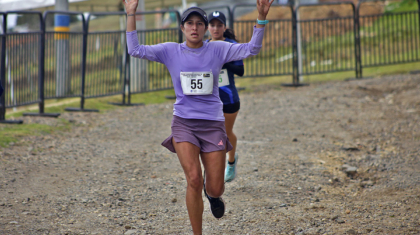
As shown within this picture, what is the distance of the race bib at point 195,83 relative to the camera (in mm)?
3824

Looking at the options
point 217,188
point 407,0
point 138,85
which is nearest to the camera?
point 217,188

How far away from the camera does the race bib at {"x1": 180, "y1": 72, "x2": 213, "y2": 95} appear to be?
3.82 meters

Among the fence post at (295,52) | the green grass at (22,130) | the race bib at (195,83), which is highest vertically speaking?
the fence post at (295,52)

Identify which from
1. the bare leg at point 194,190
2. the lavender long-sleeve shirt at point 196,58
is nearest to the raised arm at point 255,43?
the lavender long-sleeve shirt at point 196,58

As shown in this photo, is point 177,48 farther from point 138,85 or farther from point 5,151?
point 138,85

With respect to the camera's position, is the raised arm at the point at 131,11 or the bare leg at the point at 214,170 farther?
the bare leg at the point at 214,170

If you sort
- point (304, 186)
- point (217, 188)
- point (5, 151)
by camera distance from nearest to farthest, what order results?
point (217, 188), point (304, 186), point (5, 151)

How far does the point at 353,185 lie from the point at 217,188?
242 centimetres

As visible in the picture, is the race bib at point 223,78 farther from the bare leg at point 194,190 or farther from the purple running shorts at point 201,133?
the bare leg at point 194,190

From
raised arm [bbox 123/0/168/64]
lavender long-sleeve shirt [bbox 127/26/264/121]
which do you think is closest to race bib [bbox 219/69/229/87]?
lavender long-sleeve shirt [bbox 127/26/264/121]

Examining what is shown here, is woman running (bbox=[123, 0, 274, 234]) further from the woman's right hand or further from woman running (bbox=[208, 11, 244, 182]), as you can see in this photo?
woman running (bbox=[208, 11, 244, 182])

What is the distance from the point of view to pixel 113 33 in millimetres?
11000

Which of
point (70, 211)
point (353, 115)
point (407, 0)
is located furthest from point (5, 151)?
point (407, 0)

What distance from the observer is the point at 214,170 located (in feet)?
12.8
